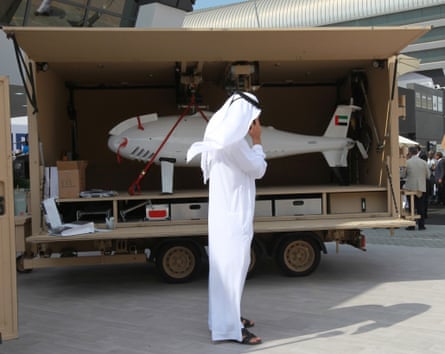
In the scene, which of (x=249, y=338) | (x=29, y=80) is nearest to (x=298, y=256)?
(x=249, y=338)

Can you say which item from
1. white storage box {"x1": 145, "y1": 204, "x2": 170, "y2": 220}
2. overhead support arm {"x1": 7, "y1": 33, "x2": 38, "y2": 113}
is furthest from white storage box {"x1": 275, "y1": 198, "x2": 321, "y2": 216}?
overhead support arm {"x1": 7, "y1": 33, "x2": 38, "y2": 113}

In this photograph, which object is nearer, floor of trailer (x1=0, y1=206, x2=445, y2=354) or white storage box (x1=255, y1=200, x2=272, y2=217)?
floor of trailer (x1=0, y1=206, x2=445, y2=354)

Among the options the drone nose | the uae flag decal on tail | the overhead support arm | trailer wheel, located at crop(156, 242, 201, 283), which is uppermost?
the overhead support arm

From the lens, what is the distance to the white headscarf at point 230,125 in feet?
16.1

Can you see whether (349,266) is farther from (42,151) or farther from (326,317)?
(42,151)

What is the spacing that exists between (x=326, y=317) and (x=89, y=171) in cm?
520

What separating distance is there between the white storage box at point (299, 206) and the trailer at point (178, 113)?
1 centimetres

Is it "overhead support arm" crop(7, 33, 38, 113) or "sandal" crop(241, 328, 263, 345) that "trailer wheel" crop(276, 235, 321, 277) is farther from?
"overhead support arm" crop(7, 33, 38, 113)

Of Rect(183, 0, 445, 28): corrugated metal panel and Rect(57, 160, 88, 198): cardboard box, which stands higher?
Rect(183, 0, 445, 28): corrugated metal panel

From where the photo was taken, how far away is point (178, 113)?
964 centimetres

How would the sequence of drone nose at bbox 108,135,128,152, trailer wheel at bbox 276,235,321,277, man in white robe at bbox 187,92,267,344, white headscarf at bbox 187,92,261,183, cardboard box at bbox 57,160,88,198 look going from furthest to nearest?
drone nose at bbox 108,135,128,152 < trailer wheel at bbox 276,235,321,277 < cardboard box at bbox 57,160,88,198 < man in white robe at bbox 187,92,267,344 < white headscarf at bbox 187,92,261,183

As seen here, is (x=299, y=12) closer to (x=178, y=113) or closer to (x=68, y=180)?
(x=178, y=113)

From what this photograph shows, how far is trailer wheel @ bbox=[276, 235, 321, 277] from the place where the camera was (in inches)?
305

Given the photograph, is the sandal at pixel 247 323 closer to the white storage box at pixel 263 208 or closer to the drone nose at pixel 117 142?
the white storage box at pixel 263 208
